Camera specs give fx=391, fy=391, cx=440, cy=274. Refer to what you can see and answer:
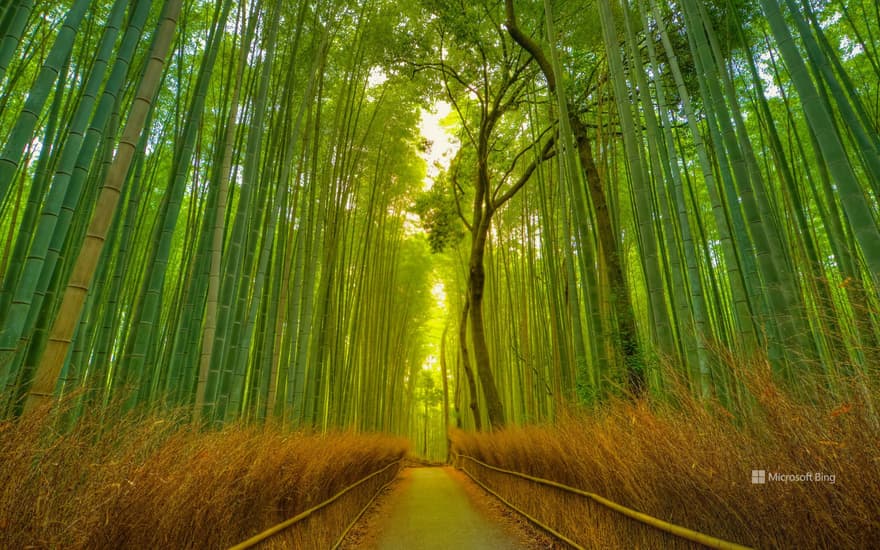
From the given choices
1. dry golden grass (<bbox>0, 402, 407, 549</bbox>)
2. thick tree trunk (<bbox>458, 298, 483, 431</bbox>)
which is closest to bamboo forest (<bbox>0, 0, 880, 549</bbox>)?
dry golden grass (<bbox>0, 402, 407, 549</bbox>)

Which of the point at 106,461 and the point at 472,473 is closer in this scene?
the point at 106,461

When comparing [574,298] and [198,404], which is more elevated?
[574,298]

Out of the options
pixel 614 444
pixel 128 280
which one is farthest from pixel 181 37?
pixel 614 444

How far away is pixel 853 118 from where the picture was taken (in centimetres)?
212

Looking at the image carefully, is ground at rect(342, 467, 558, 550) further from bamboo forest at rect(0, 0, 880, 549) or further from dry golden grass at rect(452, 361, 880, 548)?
dry golden grass at rect(452, 361, 880, 548)

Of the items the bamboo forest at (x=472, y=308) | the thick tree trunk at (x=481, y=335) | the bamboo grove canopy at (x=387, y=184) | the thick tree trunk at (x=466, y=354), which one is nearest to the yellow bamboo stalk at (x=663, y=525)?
the bamboo forest at (x=472, y=308)

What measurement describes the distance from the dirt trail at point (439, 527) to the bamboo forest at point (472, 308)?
0.15 feet

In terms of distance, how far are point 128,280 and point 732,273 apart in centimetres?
514

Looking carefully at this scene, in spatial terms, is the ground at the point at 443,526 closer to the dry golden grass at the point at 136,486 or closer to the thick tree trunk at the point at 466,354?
the dry golden grass at the point at 136,486

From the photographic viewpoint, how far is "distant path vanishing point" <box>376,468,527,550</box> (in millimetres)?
2760

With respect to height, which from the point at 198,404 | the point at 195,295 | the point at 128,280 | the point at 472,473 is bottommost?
the point at 472,473

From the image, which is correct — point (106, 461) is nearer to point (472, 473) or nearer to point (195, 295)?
point (195, 295)

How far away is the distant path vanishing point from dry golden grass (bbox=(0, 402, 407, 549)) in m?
1.14

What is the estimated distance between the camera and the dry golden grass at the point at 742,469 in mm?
889
